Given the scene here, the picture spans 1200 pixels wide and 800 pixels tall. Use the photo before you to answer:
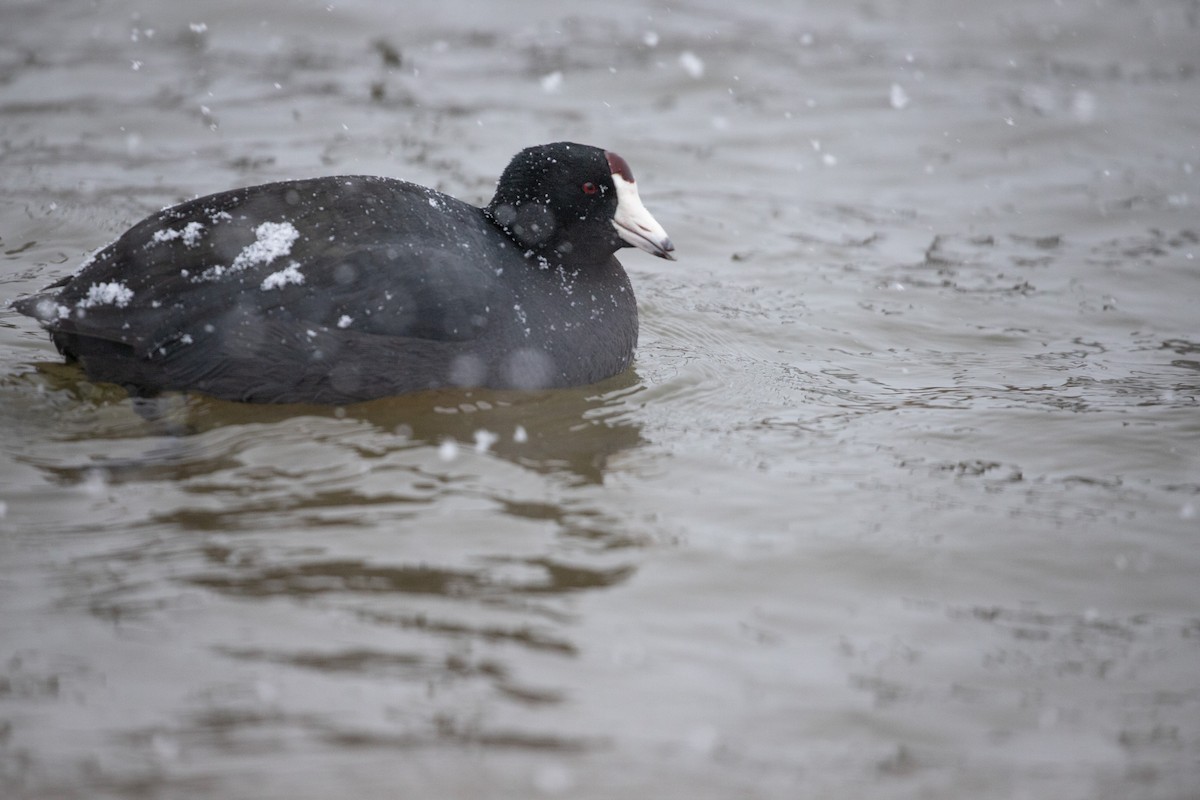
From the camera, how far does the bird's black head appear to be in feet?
17.9

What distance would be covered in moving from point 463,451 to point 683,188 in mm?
4051

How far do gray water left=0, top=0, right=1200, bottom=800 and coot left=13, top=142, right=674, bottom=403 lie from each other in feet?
0.62

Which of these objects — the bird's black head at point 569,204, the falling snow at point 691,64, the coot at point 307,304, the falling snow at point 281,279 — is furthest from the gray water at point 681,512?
the falling snow at point 691,64

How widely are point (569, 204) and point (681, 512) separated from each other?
164 centimetres

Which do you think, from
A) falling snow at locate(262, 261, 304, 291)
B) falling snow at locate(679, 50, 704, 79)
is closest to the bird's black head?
falling snow at locate(262, 261, 304, 291)

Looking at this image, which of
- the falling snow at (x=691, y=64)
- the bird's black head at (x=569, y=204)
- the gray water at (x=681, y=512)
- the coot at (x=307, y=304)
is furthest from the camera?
the falling snow at (x=691, y=64)

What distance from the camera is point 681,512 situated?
4.48 metres

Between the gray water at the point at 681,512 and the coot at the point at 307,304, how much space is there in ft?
0.62

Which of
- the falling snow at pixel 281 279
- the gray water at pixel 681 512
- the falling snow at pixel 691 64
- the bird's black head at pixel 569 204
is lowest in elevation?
the gray water at pixel 681 512

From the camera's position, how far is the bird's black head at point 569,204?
547cm

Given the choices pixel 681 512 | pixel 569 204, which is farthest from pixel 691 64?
pixel 681 512

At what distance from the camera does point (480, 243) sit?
17.3 feet

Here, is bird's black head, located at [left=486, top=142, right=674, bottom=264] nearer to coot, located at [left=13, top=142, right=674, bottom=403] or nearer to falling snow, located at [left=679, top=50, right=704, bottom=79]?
coot, located at [left=13, top=142, right=674, bottom=403]

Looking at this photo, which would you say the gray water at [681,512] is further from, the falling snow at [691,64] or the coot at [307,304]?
the falling snow at [691,64]
